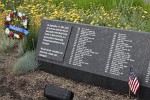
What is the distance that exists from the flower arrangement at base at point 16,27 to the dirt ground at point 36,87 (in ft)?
3.58

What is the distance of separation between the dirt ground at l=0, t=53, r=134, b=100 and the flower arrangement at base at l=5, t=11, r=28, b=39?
3.58 ft

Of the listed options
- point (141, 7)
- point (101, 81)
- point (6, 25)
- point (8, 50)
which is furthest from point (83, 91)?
point (141, 7)

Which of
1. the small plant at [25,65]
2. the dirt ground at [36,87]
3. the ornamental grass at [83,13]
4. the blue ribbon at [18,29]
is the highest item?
the ornamental grass at [83,13]

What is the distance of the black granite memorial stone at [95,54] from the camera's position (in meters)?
6.80

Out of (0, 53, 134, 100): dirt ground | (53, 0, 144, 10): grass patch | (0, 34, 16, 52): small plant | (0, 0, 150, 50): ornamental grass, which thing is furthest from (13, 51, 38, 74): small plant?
(53, 0, 144, 10): grass patch

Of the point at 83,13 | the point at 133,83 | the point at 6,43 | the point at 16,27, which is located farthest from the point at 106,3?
the point at 133,83

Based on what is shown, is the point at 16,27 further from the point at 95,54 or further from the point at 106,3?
the point at 106,3

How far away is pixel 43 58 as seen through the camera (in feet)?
25.5

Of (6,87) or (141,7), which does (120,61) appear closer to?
(6,87)

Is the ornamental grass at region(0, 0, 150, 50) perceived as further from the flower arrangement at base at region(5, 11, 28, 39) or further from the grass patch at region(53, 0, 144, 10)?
the flower arrangement at base at region(5, 11, 28, 39)

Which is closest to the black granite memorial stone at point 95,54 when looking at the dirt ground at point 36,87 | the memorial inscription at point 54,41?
the memorial inscription at point 54,41

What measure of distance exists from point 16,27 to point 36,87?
2.15 metres

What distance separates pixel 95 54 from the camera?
7.20 meters

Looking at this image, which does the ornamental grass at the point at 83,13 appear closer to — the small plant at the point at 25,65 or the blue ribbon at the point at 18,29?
the blue ribbon at the point at 18,29
